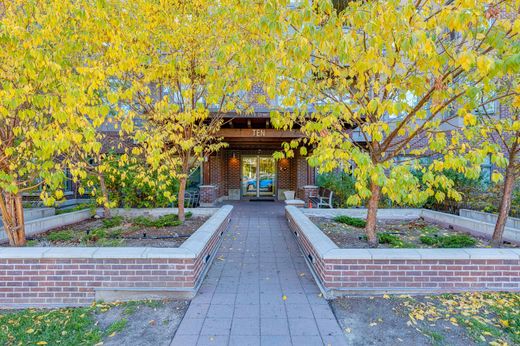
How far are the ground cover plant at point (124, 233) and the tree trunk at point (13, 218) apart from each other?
36 cm

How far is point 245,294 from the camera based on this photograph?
12.2 feet

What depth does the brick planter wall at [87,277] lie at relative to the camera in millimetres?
3592

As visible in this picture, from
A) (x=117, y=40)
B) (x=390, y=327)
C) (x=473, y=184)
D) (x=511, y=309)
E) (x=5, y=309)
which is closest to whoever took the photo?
(x=390, y=327)

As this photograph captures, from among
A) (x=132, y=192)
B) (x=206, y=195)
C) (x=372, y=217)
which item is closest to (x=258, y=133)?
(x=206, y=195)

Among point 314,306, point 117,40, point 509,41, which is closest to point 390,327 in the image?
point 314,306

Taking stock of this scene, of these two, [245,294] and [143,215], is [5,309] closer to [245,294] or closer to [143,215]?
[245,294]

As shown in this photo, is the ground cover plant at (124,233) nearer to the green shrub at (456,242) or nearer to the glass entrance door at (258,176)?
the green shrub at (456,242)

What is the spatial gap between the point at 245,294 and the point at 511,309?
302cm

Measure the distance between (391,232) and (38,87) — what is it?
6.63 metres

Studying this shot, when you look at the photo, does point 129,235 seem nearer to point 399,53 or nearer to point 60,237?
point 60,237

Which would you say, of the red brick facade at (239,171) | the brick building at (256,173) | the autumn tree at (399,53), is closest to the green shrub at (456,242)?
the autumn tree at (399,53)

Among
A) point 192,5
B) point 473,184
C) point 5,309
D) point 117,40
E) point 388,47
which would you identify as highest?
point 192,5

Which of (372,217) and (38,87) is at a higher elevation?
(38,87)

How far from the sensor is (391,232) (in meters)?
6.15
